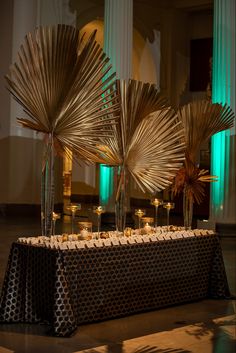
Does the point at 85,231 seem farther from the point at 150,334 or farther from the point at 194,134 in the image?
the point at 194,134

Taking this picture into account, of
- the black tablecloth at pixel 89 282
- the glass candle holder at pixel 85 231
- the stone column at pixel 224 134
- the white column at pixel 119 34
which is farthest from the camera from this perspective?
the white column at pixel 119 34

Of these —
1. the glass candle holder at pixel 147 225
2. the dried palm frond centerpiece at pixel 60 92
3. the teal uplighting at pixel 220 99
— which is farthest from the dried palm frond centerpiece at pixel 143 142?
the teal uplighting at pixel 220 99

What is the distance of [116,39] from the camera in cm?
1269

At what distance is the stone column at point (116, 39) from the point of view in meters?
12.6

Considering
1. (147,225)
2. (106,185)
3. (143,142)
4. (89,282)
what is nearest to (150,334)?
(89,282)

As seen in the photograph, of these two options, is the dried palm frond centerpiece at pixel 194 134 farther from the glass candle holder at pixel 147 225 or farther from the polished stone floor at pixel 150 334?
the polished stone floor at pixel 150 334

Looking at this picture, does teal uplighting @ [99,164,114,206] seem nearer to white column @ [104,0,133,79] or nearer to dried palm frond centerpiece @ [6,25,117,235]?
white column @ [104,0,133,79]

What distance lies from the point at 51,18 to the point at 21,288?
1050cm

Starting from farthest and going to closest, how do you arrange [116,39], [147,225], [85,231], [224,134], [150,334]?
[116,39]
[224,134]
[147,225]
[85,231]
[150,334]

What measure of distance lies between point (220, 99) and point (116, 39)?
7.11ft

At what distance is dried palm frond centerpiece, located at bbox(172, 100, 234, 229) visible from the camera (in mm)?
7316

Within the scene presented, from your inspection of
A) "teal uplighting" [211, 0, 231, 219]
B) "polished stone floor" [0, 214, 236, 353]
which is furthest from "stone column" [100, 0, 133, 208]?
"polished stone floor" [0, 214, 236, 353]

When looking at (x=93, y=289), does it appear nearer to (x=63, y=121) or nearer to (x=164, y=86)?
(x=63, y=121)

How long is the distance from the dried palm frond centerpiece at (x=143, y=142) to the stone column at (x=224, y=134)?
5.35m
